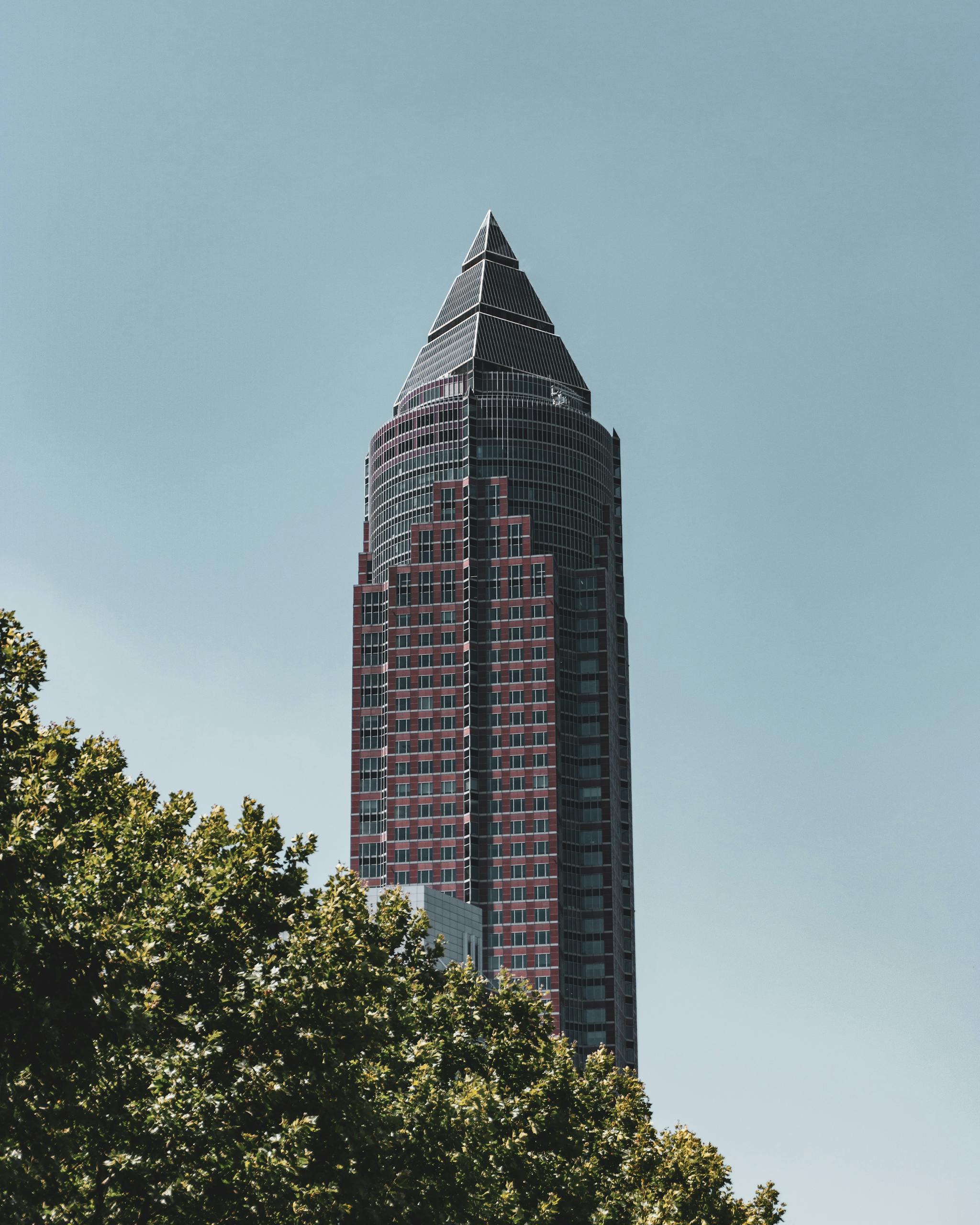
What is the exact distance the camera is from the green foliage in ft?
91.6

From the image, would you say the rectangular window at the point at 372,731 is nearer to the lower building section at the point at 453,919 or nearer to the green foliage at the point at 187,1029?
the lower building section at the point at 453,919

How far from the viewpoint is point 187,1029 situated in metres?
35.8

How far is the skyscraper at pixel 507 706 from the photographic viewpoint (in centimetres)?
17838

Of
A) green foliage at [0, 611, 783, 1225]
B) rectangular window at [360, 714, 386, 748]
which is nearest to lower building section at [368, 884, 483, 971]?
rectangular window at [360, 714, 386, 748]

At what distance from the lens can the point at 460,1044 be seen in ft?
171

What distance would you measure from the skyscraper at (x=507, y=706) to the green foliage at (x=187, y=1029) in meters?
132

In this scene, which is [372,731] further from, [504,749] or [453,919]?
[453,919]

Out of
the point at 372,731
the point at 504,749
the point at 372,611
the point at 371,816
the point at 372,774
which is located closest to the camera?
the point at 504,749

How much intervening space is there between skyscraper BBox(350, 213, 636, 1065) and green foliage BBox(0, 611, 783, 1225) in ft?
433

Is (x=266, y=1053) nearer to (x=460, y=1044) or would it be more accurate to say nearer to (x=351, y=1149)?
(x=351, y=1149)

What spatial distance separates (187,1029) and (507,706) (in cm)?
15054

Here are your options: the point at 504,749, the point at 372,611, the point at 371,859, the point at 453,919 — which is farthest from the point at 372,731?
the point at 453,919

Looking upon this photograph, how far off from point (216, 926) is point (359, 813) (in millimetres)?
149679

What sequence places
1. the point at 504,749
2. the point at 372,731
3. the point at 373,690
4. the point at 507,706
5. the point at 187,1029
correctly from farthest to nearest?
the point at 373,690
the point at 372,731
the point at 507,706
the point at 504,749
the point at 187,1029
